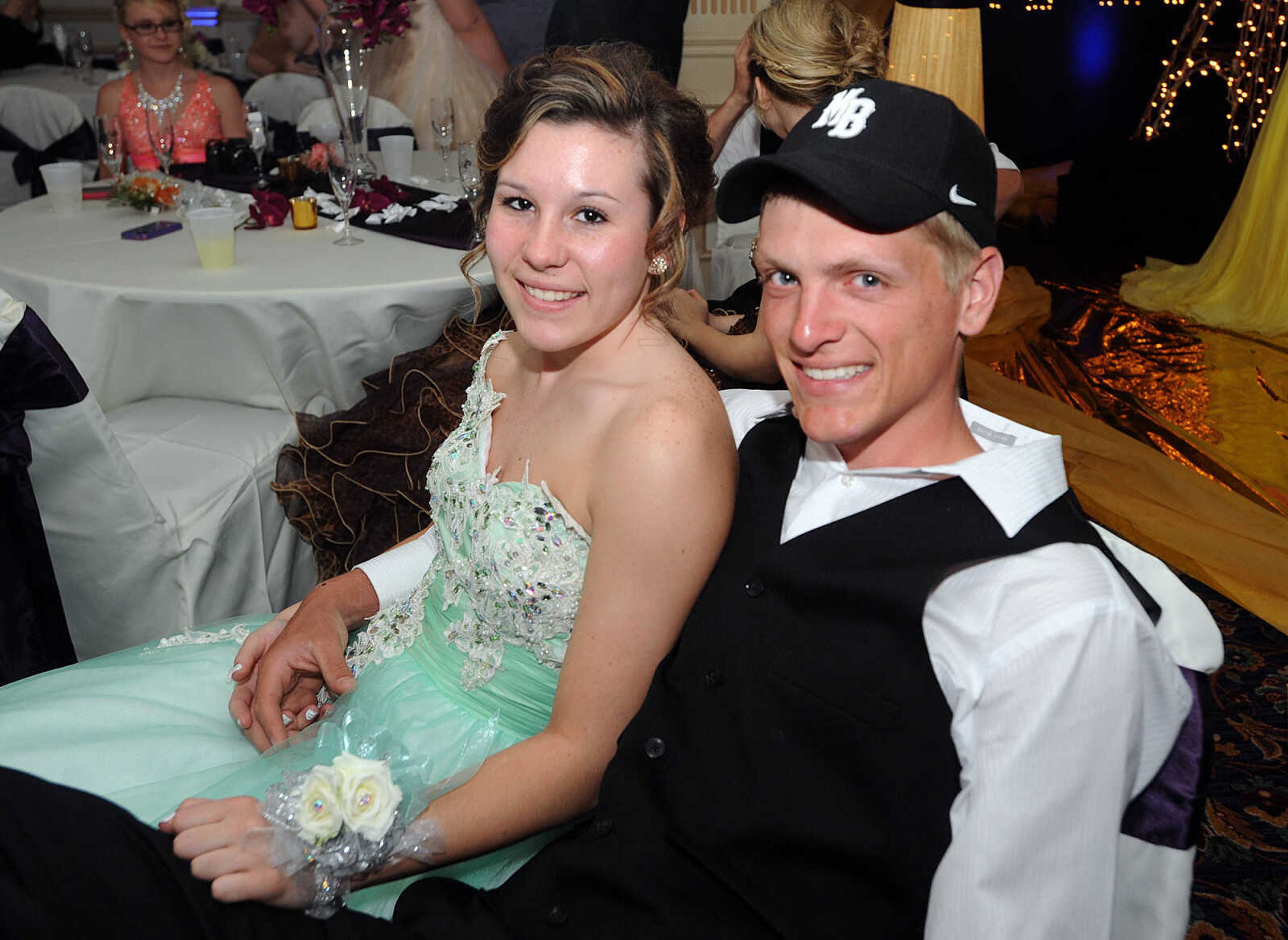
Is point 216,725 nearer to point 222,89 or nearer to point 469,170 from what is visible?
point 469,170

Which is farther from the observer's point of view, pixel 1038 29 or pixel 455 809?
pixel 1038 29

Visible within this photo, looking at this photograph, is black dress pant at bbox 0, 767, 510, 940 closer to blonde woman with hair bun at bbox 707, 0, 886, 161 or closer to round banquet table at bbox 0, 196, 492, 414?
round banquet table at bbox 0, 196, 492, 414

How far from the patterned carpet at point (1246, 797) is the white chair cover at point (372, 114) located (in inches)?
130

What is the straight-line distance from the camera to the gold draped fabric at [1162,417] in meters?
2.93

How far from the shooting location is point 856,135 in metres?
1.03

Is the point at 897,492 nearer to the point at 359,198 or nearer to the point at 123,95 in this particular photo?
the point at 359,198

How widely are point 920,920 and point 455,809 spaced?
0.49 m

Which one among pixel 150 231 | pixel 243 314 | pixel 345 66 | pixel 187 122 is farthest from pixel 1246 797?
pixel 187 122

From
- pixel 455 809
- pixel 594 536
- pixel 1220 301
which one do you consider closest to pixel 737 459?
pixel 594 536

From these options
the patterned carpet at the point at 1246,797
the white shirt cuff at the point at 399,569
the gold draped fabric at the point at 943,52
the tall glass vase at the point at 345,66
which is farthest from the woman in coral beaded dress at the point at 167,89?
the patterned carpet at the point at 1246,797

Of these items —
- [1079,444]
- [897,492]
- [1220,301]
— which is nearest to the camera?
[897,492]

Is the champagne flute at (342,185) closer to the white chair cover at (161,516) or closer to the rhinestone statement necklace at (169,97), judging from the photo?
the white chair cover at (161,516)

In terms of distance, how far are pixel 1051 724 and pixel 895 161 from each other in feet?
1.68

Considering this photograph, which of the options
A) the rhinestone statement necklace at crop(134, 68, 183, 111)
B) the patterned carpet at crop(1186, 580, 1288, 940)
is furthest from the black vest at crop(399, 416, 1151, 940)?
the rhinestone statement necklace at crop(134, 68, 183, 111)
